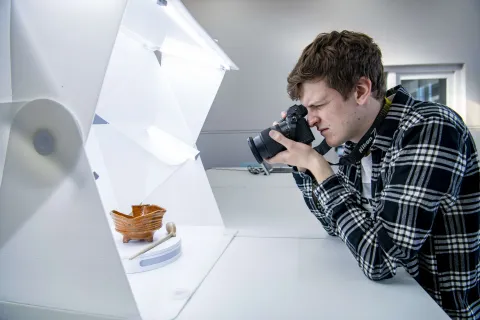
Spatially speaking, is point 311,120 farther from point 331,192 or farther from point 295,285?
point 295,285

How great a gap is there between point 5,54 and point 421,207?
2.33 ft

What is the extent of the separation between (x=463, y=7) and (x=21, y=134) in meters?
3.19

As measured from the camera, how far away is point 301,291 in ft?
2.16

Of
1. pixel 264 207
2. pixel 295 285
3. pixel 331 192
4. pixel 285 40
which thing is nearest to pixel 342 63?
pixel 331 192

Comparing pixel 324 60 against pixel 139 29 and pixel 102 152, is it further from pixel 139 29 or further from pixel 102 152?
pixel 102 152

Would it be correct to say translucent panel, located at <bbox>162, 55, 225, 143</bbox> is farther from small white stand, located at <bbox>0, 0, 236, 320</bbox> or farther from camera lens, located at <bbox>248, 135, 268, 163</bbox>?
small white stand, located at <bbox>0, 0, 236, 320</bbox>

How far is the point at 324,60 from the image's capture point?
0.80m

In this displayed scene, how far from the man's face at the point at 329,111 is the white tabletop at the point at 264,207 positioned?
0.32 metres

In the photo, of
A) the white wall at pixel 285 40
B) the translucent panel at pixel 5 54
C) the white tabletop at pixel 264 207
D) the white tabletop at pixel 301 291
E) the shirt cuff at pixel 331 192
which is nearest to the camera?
the translucent panel at pixel 5 54

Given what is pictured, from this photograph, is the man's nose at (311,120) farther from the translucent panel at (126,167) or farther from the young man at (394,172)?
the translucent panel at (126,167)

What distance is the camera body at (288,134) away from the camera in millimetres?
867

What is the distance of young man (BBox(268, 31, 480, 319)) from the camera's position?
666 mm

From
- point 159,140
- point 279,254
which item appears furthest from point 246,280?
point 159,140

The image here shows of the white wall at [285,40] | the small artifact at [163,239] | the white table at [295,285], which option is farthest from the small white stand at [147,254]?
the white wall at [285,40]
